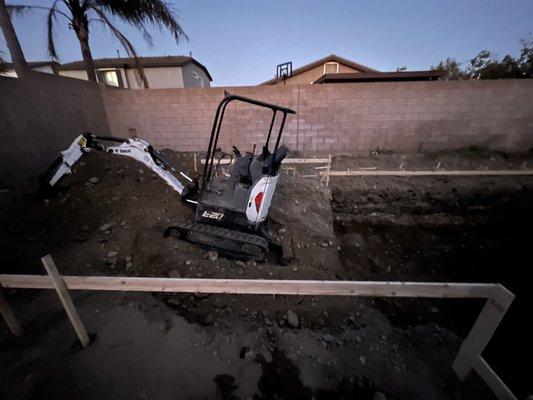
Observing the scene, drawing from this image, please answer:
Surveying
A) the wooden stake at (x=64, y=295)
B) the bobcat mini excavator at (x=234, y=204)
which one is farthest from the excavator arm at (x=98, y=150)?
the wooden stake at (x=64, y=295)

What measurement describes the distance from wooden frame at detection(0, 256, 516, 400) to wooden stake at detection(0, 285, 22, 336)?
322 millimetres

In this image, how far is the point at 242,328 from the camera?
2930 mm

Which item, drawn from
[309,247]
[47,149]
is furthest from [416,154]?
[47,149]

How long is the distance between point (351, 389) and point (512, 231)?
638cm

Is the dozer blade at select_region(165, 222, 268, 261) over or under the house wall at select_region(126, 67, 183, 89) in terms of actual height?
under

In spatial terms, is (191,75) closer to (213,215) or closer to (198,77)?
(198,77)

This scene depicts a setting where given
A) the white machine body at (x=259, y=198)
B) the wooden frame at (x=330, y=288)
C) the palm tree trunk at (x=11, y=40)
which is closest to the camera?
the wooden frame at (x=330, y=288)

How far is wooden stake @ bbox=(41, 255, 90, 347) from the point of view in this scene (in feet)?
6.94

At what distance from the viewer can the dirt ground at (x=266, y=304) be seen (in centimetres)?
235

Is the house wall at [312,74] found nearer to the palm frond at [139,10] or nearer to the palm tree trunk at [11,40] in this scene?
the palm frond at [139,10]

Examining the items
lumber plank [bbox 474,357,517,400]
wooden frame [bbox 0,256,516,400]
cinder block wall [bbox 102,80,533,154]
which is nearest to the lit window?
cinder block wall [bbox 102,80,533,154]

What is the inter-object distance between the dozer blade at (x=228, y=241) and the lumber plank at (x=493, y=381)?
8.82 feet

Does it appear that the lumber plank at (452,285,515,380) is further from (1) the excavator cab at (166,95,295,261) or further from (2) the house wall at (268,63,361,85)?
(2) the house wall at (268,63,361,85)

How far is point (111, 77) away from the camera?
59.9 feet
